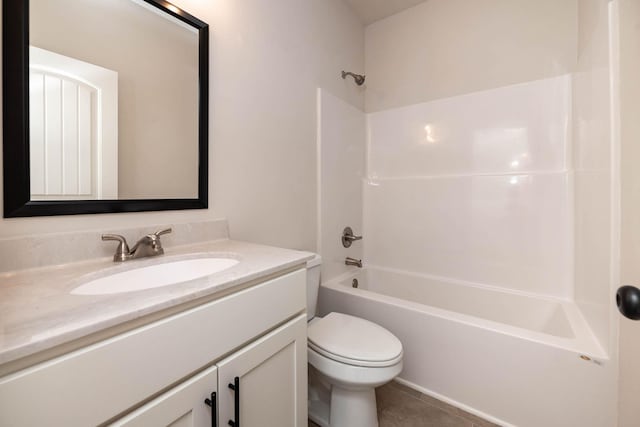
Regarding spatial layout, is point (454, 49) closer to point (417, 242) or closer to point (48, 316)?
point (417, 242)

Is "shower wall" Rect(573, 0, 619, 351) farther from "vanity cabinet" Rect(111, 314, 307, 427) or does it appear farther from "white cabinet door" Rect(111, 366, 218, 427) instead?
"white cabinet door" Rect(111, 366, 218, 427)

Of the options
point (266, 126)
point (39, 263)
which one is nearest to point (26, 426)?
point (39, 263)

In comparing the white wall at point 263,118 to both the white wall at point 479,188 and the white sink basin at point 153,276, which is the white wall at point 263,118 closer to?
the white sink basin at point 153,276

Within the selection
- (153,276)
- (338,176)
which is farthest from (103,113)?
(338,176)

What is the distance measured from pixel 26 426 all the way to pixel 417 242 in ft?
7.11

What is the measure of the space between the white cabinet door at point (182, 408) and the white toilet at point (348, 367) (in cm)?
61

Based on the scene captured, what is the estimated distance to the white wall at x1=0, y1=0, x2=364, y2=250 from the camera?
1203 mm

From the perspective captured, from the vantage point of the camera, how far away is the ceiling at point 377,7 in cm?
208

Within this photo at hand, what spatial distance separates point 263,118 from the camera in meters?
1.43

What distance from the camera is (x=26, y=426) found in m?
0.39

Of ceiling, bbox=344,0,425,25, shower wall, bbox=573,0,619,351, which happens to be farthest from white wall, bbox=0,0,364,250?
shower wall, bbox=573,0,619,351

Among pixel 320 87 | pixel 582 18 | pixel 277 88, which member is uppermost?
pixel 582 18

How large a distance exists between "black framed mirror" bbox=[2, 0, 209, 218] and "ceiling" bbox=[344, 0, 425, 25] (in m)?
1.57

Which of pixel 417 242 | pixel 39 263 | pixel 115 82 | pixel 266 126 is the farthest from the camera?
pixel 417 242
